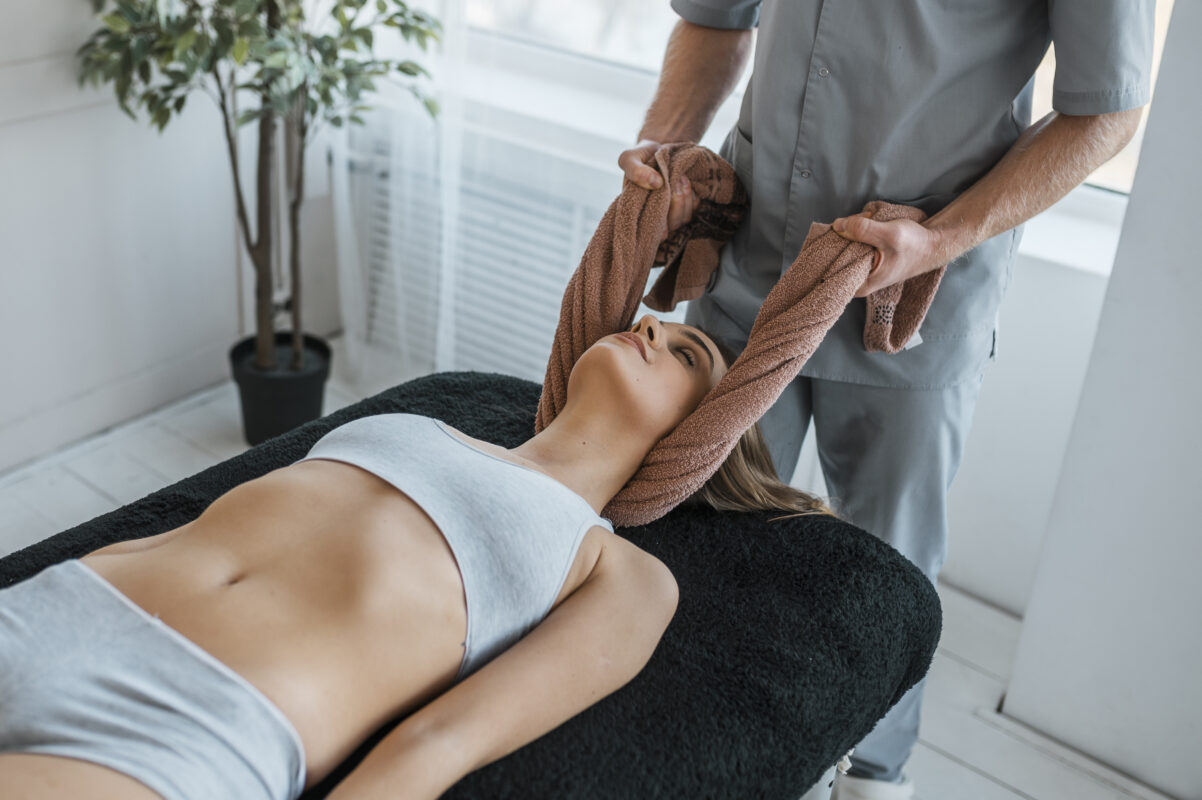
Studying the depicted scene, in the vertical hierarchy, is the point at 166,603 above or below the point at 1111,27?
below

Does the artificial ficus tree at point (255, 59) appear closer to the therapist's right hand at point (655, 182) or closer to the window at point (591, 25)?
the window at point (591, 25)

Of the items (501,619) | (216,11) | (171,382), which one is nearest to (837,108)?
(501,619)

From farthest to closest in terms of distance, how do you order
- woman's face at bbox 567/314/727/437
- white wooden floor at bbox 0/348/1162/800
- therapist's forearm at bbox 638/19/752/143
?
white wooden floor at bbox 0/348/1162/800 → therapist's forearm at bbox 638/19/752/143 → woman's face at bbox 567/314/727/437

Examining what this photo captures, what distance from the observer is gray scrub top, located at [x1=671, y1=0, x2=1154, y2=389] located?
49.8 inches

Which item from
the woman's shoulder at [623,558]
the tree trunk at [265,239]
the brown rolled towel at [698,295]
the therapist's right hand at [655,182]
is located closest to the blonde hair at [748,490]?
the brown rolled towel at [698,295]

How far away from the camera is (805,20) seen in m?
1.38

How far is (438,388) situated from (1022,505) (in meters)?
1.25

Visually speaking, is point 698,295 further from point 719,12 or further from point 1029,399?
point 1029,399

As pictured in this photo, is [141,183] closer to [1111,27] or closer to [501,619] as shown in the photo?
[501,619]

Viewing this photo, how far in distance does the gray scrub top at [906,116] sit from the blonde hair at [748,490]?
0.47 feet

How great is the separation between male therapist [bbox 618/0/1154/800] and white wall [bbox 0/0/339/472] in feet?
4.39

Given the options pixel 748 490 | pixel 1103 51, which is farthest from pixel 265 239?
pixel 1103 51

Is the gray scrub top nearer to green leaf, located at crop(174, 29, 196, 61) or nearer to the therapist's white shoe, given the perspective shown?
the therapist's white shoe

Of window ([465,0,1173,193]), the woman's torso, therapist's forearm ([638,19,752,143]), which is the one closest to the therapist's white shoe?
the woman's torso
